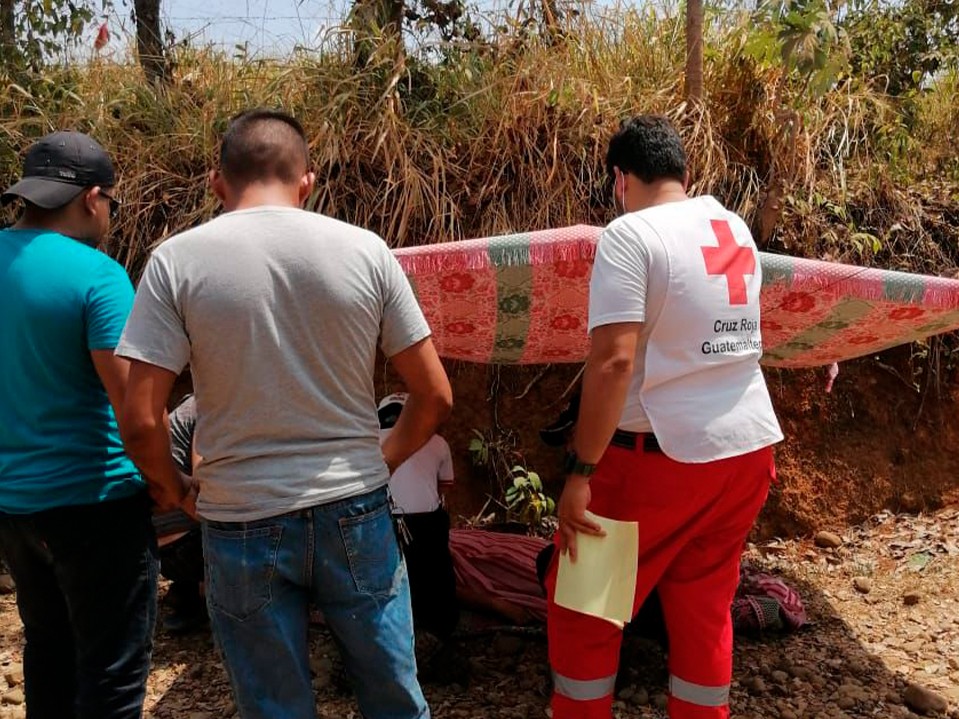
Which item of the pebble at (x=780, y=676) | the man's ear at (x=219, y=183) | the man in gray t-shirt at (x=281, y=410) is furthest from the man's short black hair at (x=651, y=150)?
the pebble at (x=780, y=676)

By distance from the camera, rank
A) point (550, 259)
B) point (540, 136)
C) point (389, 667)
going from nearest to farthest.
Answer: point (389, 667) → point (550, 259) → point (540, 136)

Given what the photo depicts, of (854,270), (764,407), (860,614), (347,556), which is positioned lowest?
(860,614)

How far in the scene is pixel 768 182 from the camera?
4.75 meters

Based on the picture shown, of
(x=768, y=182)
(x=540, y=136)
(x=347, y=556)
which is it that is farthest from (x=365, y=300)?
(x=768, y=182)

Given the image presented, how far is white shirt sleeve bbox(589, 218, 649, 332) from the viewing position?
217 centimetres

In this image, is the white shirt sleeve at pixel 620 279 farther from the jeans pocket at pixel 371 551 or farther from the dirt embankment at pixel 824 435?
the dirt embankment at pixel 824 435

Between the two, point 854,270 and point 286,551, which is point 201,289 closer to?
point 286,551

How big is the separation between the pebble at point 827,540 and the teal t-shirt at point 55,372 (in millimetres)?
3580

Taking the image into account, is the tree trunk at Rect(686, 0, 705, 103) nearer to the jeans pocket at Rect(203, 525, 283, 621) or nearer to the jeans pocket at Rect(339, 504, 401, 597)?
the jeans pocket at Rect(339, 504, 401, 597)

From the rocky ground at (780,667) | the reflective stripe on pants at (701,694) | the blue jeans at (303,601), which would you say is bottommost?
the rocky ground at (780,667)

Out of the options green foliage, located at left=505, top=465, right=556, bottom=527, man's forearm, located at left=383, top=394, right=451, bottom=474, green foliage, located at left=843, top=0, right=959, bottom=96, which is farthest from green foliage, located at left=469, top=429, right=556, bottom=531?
green foliage, located at left=843, top=0, right=959, bottom=96

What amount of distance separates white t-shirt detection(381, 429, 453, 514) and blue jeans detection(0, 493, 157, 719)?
1.12m

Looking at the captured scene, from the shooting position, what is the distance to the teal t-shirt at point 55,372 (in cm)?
211

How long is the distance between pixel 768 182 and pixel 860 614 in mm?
2211
